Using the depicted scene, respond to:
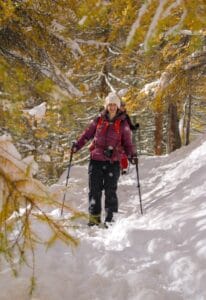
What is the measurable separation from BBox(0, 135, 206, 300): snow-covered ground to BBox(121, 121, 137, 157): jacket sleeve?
1.13m

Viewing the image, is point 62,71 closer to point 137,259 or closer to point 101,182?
point 101,182

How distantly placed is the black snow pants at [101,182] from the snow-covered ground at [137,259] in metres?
0.44

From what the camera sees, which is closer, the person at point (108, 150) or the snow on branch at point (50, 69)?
the snow on branch at point (50, 69)

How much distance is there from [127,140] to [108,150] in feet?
1.58

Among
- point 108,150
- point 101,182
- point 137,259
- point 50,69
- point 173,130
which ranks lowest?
point 137,259

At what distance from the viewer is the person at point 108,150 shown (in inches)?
314

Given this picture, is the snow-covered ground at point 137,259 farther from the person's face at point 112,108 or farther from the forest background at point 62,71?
the person's face at point 112,108

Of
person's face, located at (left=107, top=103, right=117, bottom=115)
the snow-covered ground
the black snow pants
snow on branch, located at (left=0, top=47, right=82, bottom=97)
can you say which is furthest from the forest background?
the black snow pants

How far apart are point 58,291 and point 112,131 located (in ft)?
13.0

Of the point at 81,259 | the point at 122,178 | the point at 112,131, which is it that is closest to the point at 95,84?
the point at 122,178

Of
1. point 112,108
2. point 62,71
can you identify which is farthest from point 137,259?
point 62,71

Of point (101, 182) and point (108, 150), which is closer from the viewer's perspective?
point (108, 150)

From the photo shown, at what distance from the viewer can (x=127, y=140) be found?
8.23 meters

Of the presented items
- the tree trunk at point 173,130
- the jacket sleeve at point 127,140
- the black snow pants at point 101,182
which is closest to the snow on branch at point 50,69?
the jacket sleeve at point 127,140
